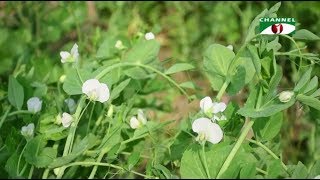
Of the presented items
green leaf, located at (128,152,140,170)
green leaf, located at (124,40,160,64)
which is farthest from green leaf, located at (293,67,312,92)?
green leaf, located at (124,40,160,64)

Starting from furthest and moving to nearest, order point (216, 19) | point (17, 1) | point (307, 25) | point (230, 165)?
1. point (216, 19)
2. point (307, 25)
3. point (17, 1)
4. point (230, 165)

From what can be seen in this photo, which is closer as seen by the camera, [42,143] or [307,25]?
[42,143]

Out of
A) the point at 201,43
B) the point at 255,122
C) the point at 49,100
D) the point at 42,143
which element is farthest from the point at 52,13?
the point at 255,122

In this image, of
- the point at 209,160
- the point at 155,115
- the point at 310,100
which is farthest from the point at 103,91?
the point at 155,115

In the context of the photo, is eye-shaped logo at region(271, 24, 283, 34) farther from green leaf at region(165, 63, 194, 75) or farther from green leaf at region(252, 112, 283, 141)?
green leaf at region(165, 63, 194, 75)

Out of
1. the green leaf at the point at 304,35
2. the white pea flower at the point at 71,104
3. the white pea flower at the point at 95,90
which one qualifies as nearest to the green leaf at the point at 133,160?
the white pea flower at the point at 95,90

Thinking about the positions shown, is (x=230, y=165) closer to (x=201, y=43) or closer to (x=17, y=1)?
(x=17, y=1)

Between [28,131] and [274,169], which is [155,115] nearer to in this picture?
[28,131]
